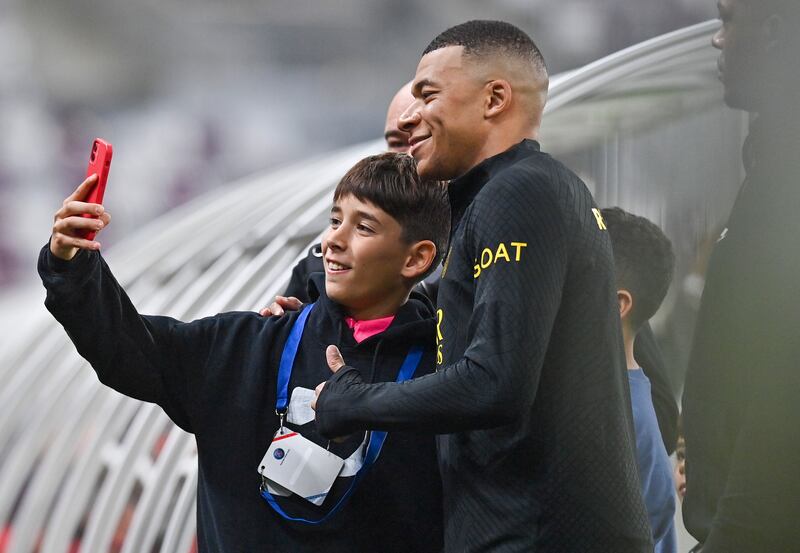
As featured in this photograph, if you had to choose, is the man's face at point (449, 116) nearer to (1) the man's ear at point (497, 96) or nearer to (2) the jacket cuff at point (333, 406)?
(1) the man's ear at point (497, 96)

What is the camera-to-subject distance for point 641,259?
2.12 meters

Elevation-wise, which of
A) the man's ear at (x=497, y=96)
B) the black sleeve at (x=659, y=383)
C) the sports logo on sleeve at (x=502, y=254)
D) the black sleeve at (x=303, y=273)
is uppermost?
the man's ear at (x=497, y=96)

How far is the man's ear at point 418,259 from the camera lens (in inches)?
56.0

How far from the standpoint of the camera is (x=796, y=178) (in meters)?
1.92

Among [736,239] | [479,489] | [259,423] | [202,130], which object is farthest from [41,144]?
[736,239]

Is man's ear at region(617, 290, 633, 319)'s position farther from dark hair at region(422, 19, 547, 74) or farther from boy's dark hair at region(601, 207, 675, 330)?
dark hair at region(422, 19, 547, 74)

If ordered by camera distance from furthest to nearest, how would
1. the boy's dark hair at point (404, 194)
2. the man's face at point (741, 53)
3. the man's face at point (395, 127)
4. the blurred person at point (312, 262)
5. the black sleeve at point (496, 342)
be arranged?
the man's face at point (741, 53) → the man's face at point (395, 127) → the blurred person at point (312, 262) → the boy's dark hair at point (404, 194) → the black sleeve at point (496, 342)

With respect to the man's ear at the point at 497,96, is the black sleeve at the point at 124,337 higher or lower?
lower

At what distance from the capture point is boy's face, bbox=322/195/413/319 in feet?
4.52

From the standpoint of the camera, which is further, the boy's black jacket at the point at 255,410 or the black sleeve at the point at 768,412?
the black sleeve at the point at 768,412

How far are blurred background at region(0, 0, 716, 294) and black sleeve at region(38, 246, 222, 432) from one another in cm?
67

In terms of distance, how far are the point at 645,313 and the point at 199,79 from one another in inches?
41.3

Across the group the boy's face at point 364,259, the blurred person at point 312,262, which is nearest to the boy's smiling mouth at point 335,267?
the boy's face at point 364,259

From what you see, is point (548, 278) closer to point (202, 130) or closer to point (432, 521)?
point (432, 521)
